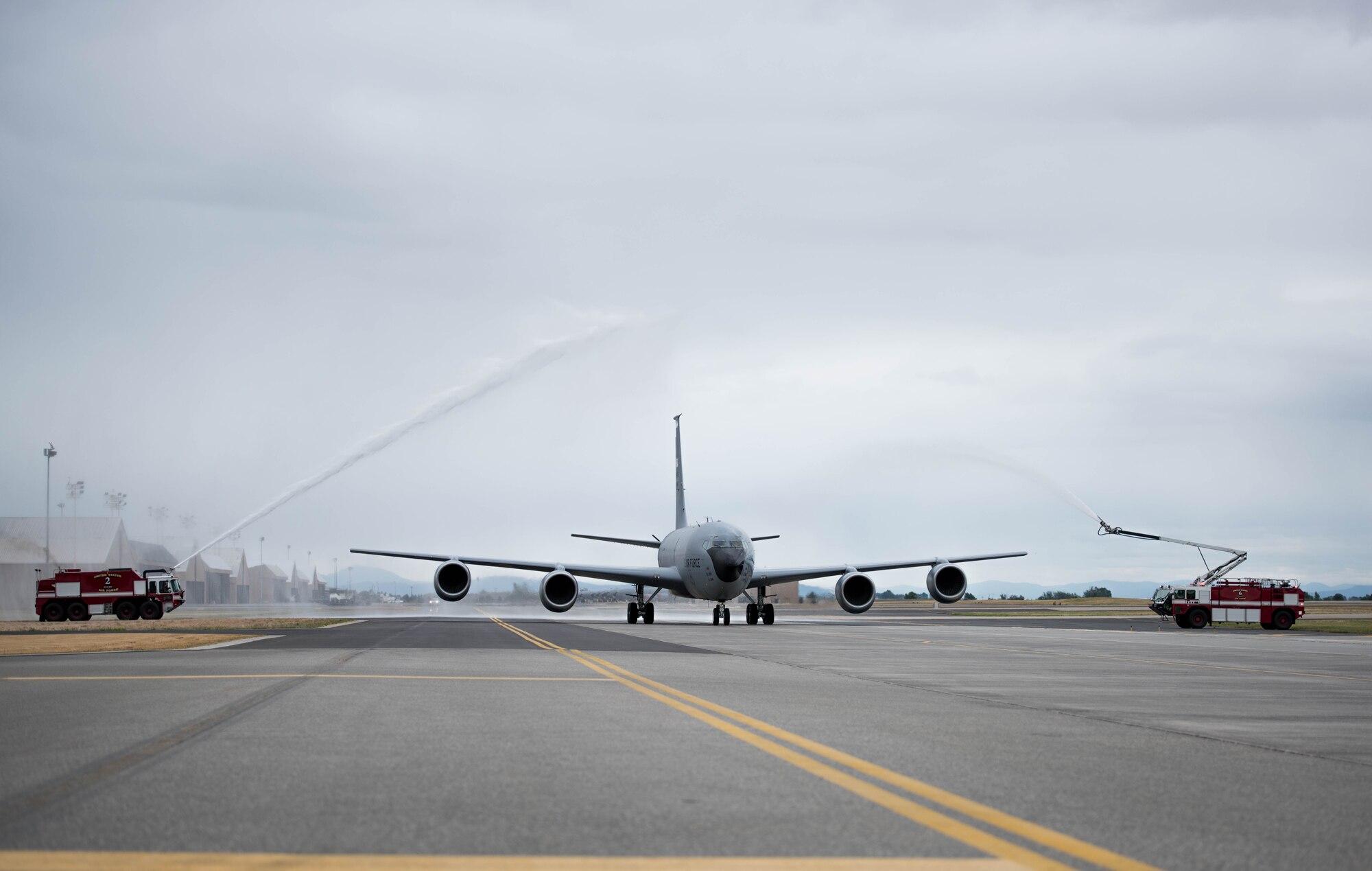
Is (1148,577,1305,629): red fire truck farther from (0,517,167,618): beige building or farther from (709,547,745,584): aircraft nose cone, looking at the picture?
(0,517,167,618): beige building

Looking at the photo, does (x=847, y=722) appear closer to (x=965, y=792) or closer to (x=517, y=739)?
(x=517, y=739)

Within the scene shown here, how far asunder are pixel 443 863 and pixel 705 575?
123 ft

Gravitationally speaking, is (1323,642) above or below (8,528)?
below

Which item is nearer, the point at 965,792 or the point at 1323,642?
the point at 965,792

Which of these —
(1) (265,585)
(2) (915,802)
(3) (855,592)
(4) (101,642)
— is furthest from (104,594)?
(1) (265,585)

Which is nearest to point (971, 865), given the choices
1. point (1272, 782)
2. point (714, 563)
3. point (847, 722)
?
point (1272, 782)

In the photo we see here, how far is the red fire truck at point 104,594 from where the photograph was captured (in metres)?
49.6

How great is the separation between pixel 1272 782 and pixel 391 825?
5276mm

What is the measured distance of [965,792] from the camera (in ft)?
22.6

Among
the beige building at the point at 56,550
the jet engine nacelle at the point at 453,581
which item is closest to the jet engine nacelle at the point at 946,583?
the jet engine nacelle at the point at 453,581

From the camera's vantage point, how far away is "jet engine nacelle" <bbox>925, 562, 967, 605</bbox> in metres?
45.4

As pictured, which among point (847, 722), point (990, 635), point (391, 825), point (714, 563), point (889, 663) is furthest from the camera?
point (714, 563)

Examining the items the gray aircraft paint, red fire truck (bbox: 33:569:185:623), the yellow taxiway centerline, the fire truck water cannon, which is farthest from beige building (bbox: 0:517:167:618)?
the yellow taxiway centerline

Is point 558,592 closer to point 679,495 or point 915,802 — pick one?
point 679,495
